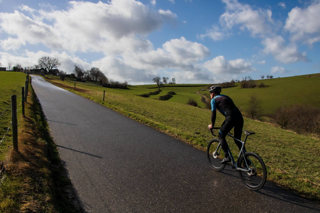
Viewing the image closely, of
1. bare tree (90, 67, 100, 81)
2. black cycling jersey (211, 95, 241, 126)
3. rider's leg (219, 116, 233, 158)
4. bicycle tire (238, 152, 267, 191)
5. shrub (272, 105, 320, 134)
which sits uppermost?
bare tree (90, 67, 100, 81)

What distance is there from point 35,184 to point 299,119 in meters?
36.2

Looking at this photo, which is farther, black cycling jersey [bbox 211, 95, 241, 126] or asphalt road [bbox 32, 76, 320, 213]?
black cycling jersey [bbox 211, 95, 241, 126]

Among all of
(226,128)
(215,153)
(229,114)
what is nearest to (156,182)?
(215,153)

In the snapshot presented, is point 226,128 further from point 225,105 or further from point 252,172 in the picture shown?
point 252,172

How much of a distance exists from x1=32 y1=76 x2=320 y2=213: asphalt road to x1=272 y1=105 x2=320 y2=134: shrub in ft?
93.8

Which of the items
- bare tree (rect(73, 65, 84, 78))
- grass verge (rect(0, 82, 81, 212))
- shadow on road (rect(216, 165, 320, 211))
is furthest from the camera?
bare tree (rect(73, 65, 84, 78))

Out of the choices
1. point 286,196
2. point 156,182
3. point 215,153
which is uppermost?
point 215,153

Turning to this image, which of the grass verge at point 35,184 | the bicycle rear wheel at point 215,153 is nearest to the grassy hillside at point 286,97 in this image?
the bicycle rear wheel at point 215,153

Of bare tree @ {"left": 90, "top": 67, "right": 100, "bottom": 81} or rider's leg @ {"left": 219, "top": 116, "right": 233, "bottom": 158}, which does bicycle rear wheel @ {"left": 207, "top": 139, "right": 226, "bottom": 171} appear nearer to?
rider's leg @ {"left": 219, "top": 116, "right": 233, "bottom": 158}

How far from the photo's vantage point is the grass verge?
328cm

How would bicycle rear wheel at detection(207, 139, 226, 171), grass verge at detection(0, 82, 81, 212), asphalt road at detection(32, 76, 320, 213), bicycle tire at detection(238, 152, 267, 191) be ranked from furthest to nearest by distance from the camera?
bicycle rear wheel at detection(207, 139, 226, 171) → bicycle tire at detection(238, 152, 267, 191) → asphalt road at detection(32, 76, 320, 213) → grass verge at detection(0, 82, 81, 212)

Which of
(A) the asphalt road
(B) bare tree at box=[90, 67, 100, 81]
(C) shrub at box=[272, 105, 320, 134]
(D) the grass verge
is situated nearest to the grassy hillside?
(C) shrub at box=[272, 105, 320, 134]

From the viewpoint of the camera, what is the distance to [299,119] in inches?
1198

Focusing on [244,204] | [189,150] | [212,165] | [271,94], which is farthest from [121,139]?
[271,94]
